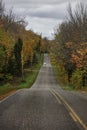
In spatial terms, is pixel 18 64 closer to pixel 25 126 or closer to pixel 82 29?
pixel 82 29

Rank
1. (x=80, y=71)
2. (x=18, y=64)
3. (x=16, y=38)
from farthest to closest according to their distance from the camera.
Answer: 1. (x=16, y=38)
2. (x=18, y=64)
3. (x=80, y=71)

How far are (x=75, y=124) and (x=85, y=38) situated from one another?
142ft

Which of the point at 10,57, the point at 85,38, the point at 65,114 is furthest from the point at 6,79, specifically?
the point at 65,114

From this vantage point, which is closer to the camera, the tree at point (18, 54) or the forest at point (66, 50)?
the forest at point (66, 50)

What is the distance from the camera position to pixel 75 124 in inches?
535

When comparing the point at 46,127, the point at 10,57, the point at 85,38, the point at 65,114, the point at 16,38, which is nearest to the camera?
the point at 46,127

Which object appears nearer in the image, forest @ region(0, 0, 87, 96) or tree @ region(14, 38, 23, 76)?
forest @ region(0, 0, 87, 96)

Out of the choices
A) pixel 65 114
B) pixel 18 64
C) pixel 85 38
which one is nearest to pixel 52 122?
pixel 65 114

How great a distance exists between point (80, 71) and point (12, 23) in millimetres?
38686

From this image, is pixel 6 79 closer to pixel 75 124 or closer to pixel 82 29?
pixel 82 29

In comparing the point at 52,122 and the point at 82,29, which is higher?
the point at 82,29

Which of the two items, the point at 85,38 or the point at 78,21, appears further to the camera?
the point at 78,21

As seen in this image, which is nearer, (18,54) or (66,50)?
(66,50)

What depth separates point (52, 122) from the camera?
46.4 ft
